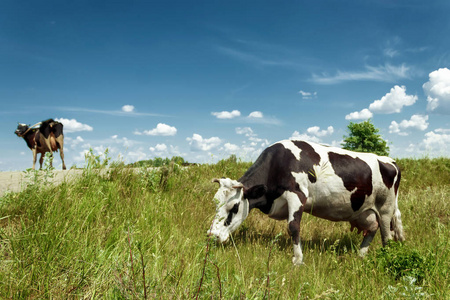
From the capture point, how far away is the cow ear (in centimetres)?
507

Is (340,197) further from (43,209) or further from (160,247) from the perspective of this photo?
(43,209)

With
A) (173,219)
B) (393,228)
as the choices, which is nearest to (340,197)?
(393,228)

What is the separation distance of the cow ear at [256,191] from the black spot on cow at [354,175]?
1204mm

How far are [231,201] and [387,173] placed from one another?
2779mm

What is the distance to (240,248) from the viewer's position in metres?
5.06

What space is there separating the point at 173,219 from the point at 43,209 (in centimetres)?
198

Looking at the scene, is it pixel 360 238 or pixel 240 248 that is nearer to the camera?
pixel 240 248

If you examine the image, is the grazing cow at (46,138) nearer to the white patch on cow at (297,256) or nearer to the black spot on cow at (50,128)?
the black spot on cow at (50,128)

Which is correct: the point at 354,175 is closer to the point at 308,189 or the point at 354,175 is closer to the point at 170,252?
the point at 308,189

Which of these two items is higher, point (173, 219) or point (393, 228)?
point (173, 219)

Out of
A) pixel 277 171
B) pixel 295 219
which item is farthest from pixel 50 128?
pixel 295 219

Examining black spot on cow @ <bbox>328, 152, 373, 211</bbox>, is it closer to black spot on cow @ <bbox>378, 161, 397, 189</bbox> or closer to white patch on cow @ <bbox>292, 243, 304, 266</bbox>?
black spot on cow @ <bbox>378, 161, 397, 189</bbox>

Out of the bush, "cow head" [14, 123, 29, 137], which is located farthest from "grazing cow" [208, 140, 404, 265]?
"cow head" [14, 123, 29, 137]

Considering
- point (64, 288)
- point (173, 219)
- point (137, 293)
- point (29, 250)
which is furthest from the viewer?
point (173, 219)
